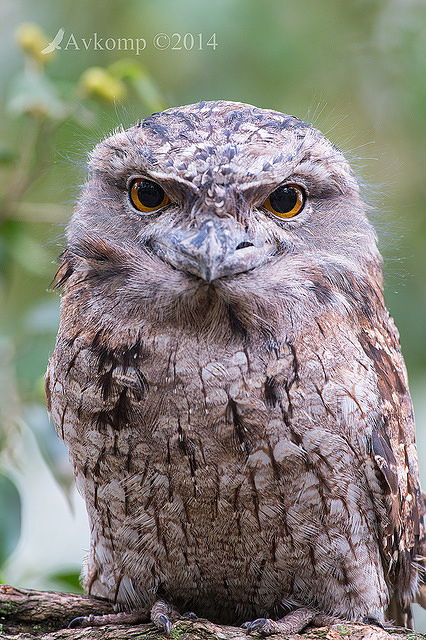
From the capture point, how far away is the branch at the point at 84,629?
2.02 m

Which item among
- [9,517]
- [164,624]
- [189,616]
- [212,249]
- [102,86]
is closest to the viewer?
[212,249]

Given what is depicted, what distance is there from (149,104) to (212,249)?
96cm

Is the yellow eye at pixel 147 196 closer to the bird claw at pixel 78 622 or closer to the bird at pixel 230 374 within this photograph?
the bird at pixel 230 374

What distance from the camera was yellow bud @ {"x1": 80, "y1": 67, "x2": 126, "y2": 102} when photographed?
8.45 feet

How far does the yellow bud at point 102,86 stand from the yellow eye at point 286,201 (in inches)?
34.7

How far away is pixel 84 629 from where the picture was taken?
2.11 m

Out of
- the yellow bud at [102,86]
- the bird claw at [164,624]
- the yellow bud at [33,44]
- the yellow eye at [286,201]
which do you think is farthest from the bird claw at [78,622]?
the yellow bud at [33,44]

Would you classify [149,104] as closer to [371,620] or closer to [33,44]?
[33,44]

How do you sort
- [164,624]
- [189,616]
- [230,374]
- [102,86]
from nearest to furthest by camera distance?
1. [230,374]
2. [164,624]
3. [189,616]
4. [102,86]

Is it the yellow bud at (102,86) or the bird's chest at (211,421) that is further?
the yellow bud at (102,86)

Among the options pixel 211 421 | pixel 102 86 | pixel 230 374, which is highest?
pixel 102 86

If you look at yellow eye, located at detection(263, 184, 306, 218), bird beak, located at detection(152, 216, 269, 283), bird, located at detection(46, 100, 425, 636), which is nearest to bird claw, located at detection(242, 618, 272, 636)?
bird, located at detection(46, 100, 425, 636)

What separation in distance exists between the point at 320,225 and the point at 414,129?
1802 mm

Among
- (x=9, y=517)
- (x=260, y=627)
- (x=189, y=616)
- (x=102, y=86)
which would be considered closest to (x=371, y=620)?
(x=260, y=627)
